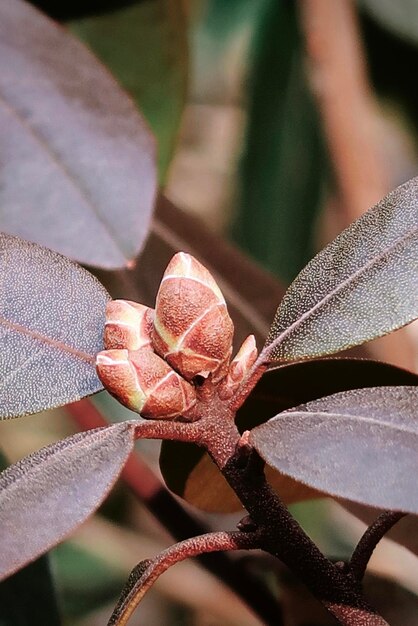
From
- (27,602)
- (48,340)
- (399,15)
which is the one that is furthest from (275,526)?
(399,15)

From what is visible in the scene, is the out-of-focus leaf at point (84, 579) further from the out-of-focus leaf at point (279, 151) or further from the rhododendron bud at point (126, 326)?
the rhododendron bud at point (126, 326)

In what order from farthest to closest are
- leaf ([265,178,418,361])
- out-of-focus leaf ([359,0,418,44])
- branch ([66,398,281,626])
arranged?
1. out-of-focus leaf ([359,0,418,44])
2. branch ([66,398,281,626])
3. leaf ([265,178,418,361])

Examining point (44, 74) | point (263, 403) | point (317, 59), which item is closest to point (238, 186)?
point (317, 59)

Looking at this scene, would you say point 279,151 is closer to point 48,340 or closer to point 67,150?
point 67,150

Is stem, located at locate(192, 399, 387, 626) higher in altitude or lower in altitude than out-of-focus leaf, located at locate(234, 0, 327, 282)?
higher

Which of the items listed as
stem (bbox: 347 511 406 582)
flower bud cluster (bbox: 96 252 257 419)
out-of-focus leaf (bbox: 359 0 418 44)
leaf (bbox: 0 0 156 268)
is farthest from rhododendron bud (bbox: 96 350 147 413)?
out-of-focus leaf (bbox: 359 0 418 44)

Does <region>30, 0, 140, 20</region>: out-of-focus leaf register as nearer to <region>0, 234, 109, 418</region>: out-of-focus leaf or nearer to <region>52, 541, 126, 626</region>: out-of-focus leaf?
<region>0, 234, 109, 418</region>: out-of-focus leaf
